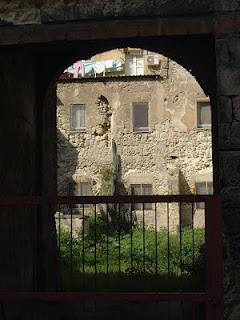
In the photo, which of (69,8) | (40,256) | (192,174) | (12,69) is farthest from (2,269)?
(192,174)

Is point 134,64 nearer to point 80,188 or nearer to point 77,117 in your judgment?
point 77,117

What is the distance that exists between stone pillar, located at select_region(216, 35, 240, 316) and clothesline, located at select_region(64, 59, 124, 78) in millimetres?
18990

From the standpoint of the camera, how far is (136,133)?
21156 millimetres

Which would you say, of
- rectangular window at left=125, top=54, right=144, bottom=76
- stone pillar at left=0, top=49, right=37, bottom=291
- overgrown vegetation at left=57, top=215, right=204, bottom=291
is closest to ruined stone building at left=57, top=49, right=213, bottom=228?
overgrown vegetation at left=57, top=215, right=204, bottom=291

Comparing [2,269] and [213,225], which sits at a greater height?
[213,225]

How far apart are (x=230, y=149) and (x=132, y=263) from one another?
91.6 inches

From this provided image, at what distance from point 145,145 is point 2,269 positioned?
14862 millimetres

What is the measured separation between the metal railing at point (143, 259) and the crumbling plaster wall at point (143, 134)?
1496mm

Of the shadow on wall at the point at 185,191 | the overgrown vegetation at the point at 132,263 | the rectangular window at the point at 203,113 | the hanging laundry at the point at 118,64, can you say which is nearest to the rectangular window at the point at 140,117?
the rectangular window at the point at 203,113

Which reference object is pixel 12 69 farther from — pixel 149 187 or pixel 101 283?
pixel 149 187

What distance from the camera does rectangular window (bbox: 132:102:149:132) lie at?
69.2ft

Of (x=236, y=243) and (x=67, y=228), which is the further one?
(x=67, y=228)

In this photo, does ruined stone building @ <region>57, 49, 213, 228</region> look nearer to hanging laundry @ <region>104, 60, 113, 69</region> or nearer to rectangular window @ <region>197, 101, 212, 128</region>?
rectangular window @ <region>197, 101, 212, 128</region>

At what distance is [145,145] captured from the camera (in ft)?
68.8
